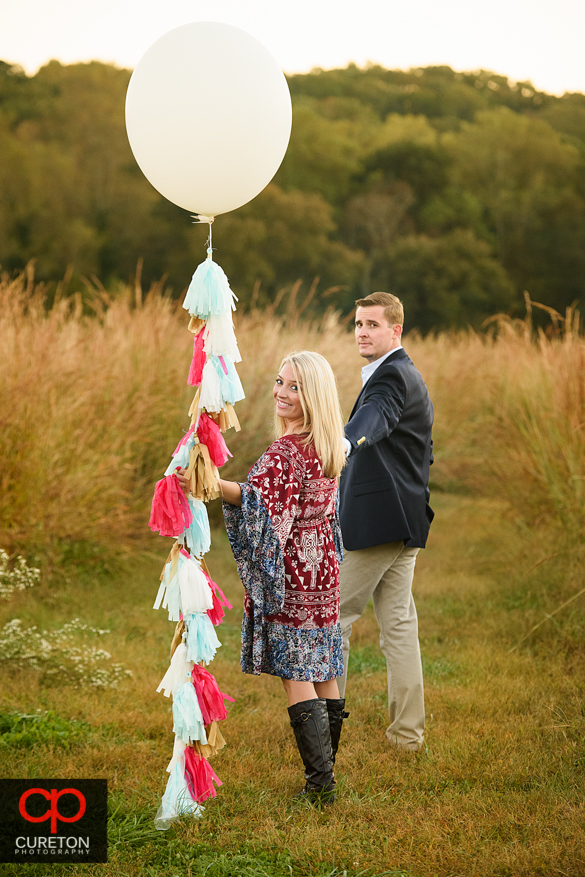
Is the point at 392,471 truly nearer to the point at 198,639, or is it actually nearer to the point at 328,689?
the point at 328,689

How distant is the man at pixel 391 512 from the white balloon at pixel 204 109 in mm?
780

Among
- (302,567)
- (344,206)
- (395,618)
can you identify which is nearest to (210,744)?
(302,567)

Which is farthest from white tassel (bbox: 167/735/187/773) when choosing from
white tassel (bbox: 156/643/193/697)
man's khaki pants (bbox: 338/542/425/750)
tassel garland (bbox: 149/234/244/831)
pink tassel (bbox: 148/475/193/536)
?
man's khaki pants (bbox: 338/542/425/750)

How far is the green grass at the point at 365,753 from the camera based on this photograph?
2.19 metres

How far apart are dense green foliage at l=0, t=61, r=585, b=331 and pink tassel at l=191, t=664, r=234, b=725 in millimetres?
18773

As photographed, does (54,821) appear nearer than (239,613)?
Yes

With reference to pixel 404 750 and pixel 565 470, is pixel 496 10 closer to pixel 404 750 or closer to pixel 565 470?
pixel 565 470

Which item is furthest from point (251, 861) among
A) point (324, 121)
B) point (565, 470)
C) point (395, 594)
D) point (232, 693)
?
point (324, 121)

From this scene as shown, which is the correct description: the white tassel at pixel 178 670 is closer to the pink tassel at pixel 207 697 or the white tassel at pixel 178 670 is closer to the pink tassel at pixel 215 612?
the pink tassel at pixel 207 697

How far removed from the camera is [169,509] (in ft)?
7.27

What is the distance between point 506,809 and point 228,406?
1.56m

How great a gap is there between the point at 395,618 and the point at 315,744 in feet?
2.18

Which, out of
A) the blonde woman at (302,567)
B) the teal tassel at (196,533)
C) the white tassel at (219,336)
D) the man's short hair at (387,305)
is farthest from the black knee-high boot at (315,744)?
the man's short hair at (387,305)

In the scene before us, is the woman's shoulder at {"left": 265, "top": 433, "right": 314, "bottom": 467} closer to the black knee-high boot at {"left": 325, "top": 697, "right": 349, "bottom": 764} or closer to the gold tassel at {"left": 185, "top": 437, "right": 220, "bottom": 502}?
the gold tassel at {"left": 185, "top": 437, "right": 220, "bottom": 502}
